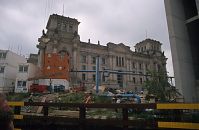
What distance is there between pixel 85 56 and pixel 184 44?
43309 millimetres

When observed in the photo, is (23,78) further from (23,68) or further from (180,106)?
(180,106)

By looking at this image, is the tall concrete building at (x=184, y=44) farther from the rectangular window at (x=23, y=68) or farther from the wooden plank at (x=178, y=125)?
the rectangular window at (x=23, y=68)

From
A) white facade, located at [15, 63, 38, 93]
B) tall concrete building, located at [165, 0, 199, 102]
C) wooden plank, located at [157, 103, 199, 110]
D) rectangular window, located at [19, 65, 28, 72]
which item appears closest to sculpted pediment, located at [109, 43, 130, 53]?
white facade, located at [15, 63, 38, 93]

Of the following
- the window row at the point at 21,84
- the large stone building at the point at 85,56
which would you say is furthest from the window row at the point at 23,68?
the large stone building at the point at 85,56

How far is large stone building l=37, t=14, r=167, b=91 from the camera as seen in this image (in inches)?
2182

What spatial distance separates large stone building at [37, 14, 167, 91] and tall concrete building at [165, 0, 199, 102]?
2823 cm

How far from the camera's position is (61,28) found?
197 ft

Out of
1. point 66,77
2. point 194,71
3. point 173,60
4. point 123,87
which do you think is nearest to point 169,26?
point 173,60

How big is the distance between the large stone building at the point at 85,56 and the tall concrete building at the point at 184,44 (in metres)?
28.2

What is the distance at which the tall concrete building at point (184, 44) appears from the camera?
58.6 ft

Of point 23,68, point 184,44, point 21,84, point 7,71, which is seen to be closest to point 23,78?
point 21,84

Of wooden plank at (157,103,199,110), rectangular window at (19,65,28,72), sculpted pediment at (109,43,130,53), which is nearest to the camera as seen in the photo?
wooden plank at (157,103,199,110)

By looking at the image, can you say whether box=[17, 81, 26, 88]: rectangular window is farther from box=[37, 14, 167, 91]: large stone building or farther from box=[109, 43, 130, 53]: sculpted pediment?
box=[109, 43, 130, 53]: sculpted pediment

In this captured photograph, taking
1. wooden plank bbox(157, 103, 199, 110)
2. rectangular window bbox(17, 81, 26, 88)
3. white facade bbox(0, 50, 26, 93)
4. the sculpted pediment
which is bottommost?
wooden plank bbox(157, 103, 199, 110)
